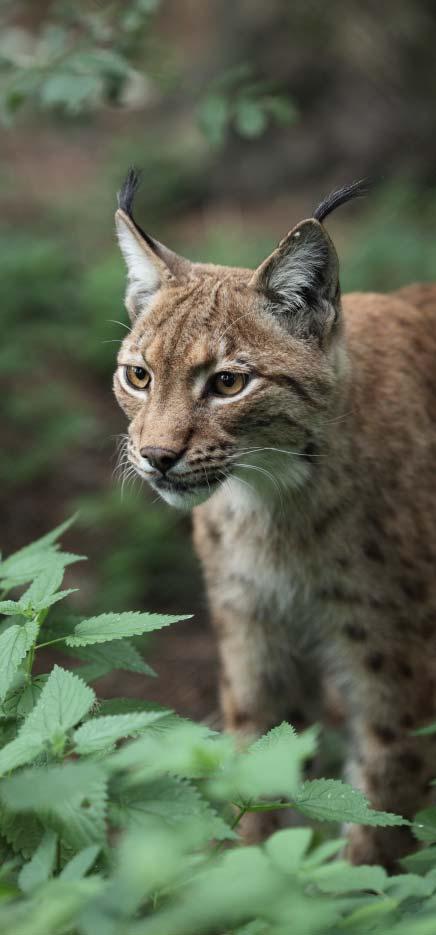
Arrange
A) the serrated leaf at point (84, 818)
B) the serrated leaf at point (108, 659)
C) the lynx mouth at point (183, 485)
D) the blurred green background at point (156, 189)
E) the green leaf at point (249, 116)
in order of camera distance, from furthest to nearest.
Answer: the blurred green background at point (156, 189) → the green leaf at point (249, 116) → the lynx mouth at point (183, 485) → the serrated leaf at point (108, 659) → the serrated leaf at point (84, 818)

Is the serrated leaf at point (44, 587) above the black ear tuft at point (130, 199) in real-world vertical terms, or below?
below

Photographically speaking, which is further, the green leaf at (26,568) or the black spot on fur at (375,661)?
the black spot on fur at (375,661)

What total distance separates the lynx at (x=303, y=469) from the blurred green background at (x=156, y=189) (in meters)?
0.58

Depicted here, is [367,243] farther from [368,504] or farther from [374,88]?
[368,504]

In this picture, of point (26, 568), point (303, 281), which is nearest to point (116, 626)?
point (26, 568)

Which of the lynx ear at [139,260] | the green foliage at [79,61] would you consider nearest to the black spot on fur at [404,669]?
the lynx ear at [139,260]

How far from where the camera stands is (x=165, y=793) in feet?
7.97

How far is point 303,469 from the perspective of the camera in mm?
4281

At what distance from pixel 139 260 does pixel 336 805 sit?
259 centimetres

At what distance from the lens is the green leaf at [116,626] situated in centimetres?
269

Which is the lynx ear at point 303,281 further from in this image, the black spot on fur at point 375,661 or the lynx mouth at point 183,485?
the black spot on fur at point 375,661

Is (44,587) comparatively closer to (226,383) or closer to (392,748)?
(226,383)

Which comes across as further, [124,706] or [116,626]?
[124,706]

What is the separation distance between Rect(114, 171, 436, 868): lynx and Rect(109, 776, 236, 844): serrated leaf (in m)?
1.50
